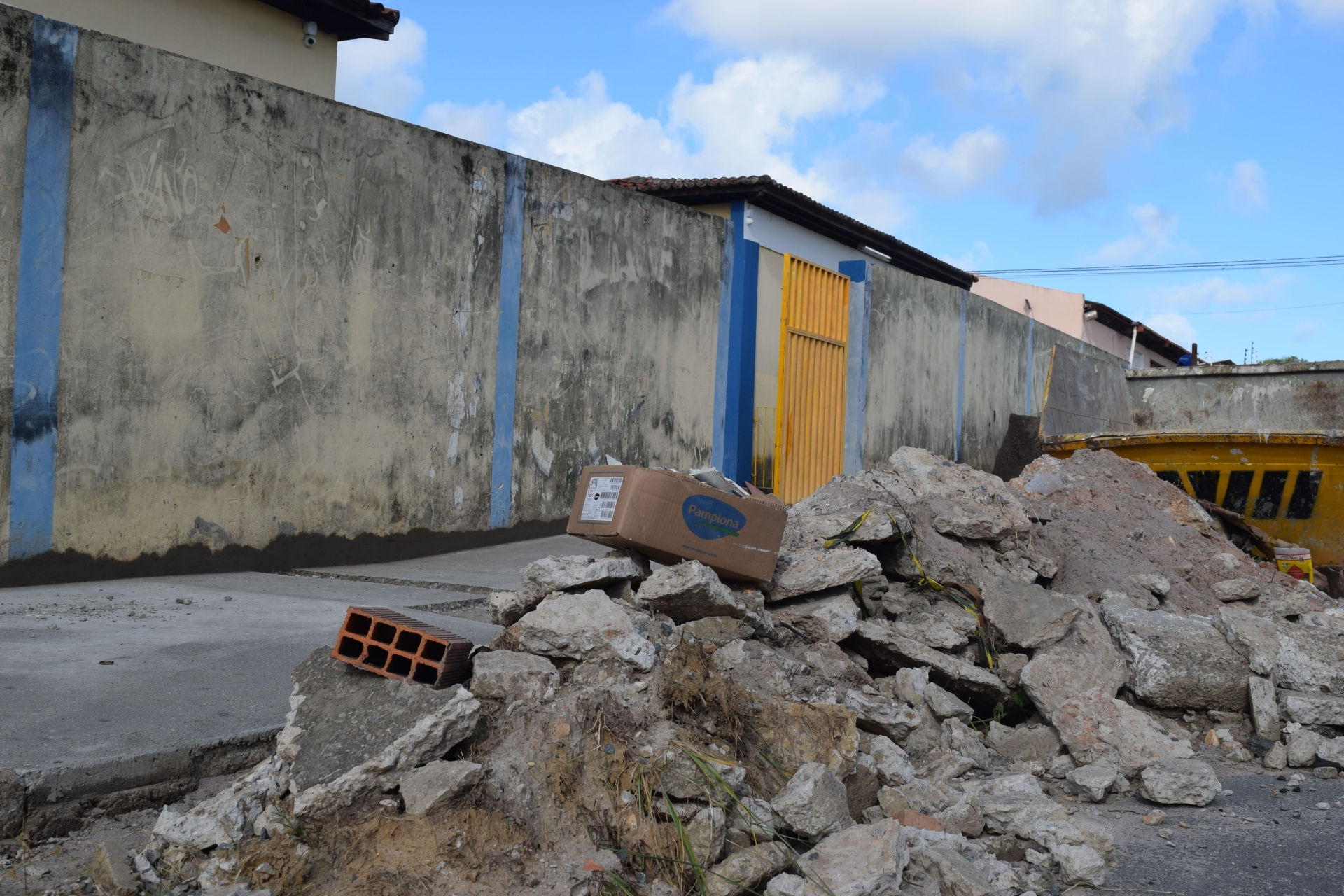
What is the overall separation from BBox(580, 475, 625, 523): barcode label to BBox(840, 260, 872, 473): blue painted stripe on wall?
7622mm

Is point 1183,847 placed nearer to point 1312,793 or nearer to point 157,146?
point 1312,793

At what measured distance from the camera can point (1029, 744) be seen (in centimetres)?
390

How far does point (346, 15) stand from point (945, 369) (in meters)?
8.43

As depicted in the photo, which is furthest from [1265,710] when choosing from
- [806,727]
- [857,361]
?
[857,361]

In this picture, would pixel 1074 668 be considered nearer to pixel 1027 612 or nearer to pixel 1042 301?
pixel 1027 612

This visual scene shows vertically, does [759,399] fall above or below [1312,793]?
above

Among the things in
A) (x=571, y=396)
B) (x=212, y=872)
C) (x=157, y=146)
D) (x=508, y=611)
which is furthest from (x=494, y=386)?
(x=212, y=872)

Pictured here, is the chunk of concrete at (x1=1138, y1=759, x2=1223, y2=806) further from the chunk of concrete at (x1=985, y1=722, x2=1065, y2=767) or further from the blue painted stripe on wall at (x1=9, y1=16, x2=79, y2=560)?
the blue painted stripe on wall at (x1=9, y1=16, x2=79, y2=560)

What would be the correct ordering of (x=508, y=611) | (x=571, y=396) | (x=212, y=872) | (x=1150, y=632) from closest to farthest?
(x=212, y=872) → (x=508, y=611) → (x=1150, y=632) → (x=571, y=396)

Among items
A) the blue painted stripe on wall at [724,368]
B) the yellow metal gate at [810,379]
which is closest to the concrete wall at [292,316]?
the blue painted stripe on wall at [724,368]

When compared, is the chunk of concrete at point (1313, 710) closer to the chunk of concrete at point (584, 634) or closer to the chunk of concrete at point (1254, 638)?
the chunk of concrete at point (1254, 638)

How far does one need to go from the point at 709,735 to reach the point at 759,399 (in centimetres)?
767

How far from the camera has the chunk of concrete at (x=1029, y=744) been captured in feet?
12.7

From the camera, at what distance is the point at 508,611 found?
12.5 ft
